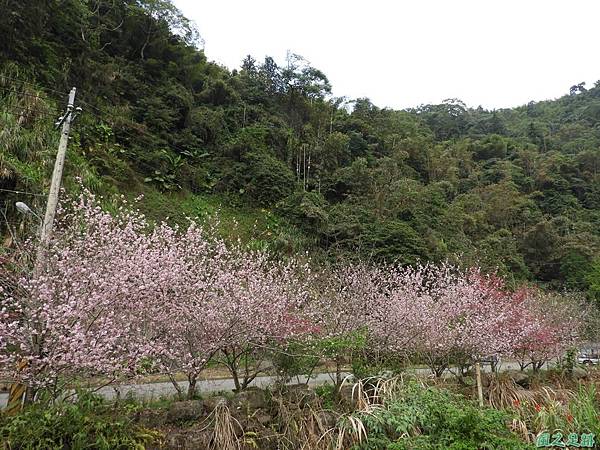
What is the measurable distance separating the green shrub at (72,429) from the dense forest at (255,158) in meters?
6.20

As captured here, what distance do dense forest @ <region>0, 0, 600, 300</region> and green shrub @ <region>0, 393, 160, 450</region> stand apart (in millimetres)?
6199

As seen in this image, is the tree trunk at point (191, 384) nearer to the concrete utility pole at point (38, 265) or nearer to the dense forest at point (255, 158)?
the concrete utility pole at point (38, 265)

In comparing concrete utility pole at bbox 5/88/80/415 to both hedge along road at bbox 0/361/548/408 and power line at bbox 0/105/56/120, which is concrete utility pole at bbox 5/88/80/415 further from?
power line at bbox 0/105/56/120

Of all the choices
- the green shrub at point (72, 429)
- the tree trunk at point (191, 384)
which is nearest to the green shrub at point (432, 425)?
the tree trunk at point (191, 384)

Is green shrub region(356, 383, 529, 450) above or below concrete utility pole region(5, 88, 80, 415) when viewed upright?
below

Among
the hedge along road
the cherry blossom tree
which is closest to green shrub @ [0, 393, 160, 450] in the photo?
the hedge along road

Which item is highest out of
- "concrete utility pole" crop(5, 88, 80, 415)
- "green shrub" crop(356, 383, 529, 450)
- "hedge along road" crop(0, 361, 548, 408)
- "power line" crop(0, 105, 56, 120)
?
"power line" crop(0, 105, 56, 120)

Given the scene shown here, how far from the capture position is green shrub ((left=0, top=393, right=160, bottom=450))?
4586 mm

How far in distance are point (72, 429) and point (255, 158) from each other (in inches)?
841

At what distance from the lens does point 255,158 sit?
82.3ft

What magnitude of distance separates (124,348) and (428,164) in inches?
1429

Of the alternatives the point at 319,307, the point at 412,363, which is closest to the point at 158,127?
the point at 319,307

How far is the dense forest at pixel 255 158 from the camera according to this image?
687 inches

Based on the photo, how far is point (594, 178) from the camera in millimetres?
41969
